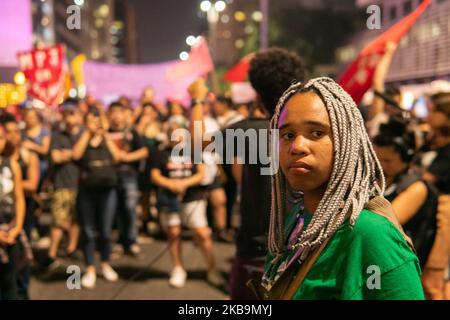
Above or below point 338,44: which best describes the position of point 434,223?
below

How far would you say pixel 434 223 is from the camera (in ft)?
10.9

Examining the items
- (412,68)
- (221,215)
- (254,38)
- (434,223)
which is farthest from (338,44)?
(434,223)

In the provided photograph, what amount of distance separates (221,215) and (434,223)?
5.05 m

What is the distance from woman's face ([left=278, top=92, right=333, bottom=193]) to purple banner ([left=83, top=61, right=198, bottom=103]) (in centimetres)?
1387

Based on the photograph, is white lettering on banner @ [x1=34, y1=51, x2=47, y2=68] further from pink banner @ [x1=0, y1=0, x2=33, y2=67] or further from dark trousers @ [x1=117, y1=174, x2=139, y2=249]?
dark trousers @ [x1=117, y1=174, x2=139, y2=249]

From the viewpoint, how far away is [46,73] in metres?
10.9

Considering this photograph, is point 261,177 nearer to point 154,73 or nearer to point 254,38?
point 154,73

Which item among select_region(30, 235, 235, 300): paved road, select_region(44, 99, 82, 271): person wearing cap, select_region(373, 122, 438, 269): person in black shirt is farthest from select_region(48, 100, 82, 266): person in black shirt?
select_region(373, 122, 438, 269): person in black shirt

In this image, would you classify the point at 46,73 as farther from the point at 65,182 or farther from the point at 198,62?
the point at 65,182

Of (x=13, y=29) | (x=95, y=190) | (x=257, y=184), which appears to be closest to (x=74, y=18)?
(x=95, y=190)

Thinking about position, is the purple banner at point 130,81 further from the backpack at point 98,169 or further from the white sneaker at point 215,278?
the white sneaker at point 215,278

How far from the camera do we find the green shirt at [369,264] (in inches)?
57.4

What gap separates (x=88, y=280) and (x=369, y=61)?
4089 mm

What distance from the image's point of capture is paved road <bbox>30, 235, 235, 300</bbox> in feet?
20.1
